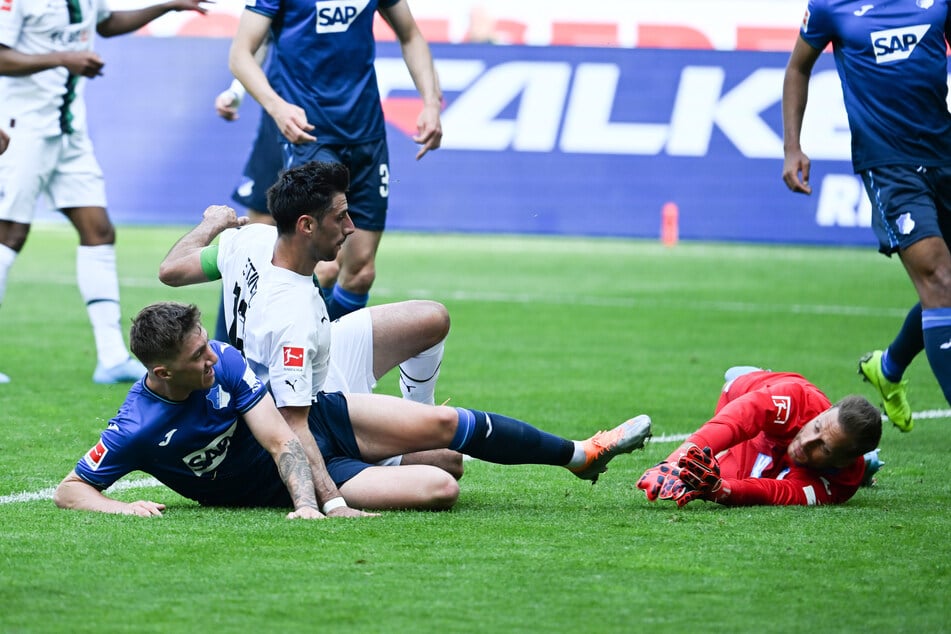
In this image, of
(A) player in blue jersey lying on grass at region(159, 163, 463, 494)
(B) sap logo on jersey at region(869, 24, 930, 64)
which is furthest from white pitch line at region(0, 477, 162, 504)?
(B) sap logo on jersey at region(869, 24, 930, 64)

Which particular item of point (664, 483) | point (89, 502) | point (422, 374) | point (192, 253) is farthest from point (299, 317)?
point (664, 483)

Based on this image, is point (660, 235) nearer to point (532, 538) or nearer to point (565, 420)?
point (565, 420)

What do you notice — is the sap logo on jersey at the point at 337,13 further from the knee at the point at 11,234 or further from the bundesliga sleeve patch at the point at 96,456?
the bundesliga sleeve patch at the point at 96,456

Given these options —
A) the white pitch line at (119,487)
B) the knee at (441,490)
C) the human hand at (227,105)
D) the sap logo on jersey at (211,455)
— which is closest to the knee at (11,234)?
the human hand at (227,105)

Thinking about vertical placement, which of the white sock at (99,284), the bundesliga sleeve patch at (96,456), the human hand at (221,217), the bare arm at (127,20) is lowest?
the white sock at (99,284)

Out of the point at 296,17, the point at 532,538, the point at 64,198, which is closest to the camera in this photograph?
the point at 532,538

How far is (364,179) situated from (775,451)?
2781 mm

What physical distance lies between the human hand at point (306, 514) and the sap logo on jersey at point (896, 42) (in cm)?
300

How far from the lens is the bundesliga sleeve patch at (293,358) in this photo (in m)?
4.93

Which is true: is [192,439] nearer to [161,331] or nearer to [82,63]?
[161,331]

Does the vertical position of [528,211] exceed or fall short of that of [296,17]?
it falls short

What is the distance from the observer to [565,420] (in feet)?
23.5

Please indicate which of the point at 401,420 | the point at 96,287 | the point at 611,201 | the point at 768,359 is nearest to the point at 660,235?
the point at 611,201

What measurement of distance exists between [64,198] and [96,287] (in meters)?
0.53
